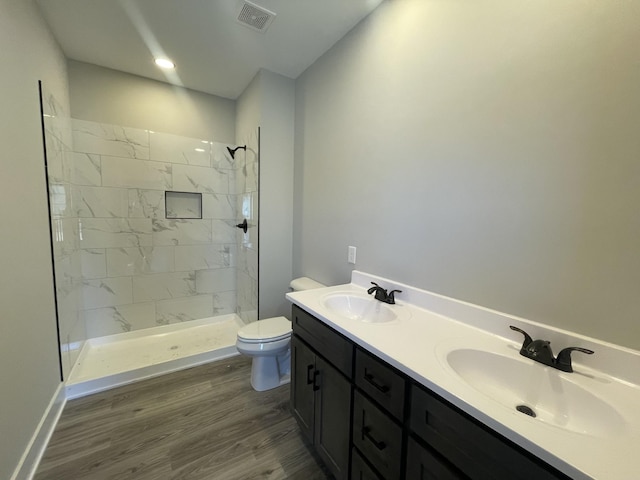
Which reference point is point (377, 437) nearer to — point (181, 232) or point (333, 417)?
point (333, 417)

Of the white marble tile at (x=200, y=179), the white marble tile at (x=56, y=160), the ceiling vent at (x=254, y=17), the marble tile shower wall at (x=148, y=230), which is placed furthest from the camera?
the white marble tile at (x=200, y=179)

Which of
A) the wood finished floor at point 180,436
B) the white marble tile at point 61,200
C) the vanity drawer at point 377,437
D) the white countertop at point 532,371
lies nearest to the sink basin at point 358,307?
the white countertop at point 532,371

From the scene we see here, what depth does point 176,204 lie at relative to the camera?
2896 mm

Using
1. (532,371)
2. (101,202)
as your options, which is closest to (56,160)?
(101,202)

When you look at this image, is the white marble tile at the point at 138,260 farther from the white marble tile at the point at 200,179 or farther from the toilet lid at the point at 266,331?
the toilet lid at the point at 266,331

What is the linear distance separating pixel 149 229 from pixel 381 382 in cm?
277

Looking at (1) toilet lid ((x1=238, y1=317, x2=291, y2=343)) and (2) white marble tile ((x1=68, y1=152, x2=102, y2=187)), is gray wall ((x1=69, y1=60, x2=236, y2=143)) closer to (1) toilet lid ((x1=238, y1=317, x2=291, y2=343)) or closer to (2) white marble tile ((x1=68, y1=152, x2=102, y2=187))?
(2) white marble tile ((x1=68, y1=152, x2=102, y2=187))

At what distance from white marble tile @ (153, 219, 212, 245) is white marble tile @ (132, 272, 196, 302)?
0.37 meters

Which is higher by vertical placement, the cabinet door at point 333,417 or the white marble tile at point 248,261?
the white marble tile at point 248,261

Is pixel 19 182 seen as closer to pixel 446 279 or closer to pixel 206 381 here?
pixel 206 381

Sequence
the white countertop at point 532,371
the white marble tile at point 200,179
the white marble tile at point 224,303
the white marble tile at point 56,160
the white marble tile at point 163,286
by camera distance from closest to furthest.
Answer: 1. the white countertop at point 532,371
2. the white marble tile at point 56,160
3. the white marble tile at point 163,286
4. the white marble tile at point 200,179
5. the white marble tile at point 224,303

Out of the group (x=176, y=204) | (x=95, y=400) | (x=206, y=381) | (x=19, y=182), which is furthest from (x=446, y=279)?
(x=176, y=204)

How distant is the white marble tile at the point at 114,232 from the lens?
2.48 meters

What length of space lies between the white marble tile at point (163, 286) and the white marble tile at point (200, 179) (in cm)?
97
